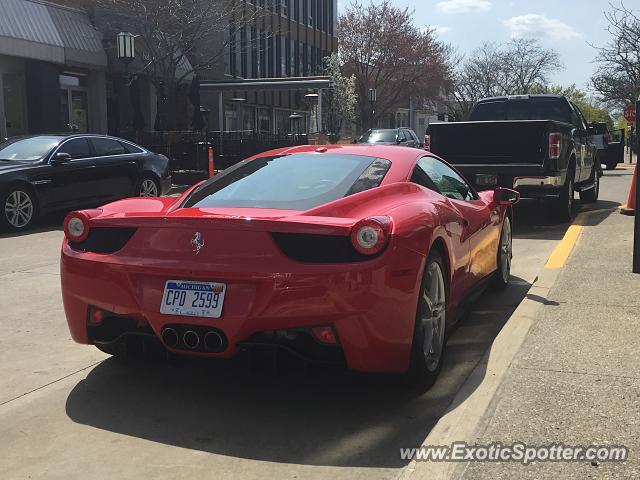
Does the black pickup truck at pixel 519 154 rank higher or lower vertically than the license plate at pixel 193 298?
higher

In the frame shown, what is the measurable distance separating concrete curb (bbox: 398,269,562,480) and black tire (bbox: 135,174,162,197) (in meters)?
8.74

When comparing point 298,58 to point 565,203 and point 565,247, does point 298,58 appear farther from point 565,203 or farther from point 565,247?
point 565,247

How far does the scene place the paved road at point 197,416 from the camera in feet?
9.80

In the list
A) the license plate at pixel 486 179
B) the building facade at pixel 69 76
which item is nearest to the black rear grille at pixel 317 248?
the license plate at pixel 486 179

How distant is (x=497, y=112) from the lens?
13031 mm

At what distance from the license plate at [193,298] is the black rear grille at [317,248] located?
37cm

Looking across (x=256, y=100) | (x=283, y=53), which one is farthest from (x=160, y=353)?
(x=283, y=53)

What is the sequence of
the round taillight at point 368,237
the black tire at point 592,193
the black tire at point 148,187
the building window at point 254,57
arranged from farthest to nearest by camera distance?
A: the building window at point 254,57 → the black tire at point 592,193 → the black tire at point 148,187 → the round taillight at point 368,237

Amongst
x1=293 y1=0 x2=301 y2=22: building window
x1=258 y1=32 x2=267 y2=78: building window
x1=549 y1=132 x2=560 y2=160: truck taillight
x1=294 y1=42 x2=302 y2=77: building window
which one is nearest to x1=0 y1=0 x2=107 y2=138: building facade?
x1=549 y1=132 x2=560 y2=160: truck taillight

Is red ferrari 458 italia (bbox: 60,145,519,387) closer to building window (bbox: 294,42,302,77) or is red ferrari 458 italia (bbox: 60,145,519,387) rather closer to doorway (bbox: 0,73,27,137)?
doorway (bbox: 0,73,27,137)

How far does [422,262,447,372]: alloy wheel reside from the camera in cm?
377

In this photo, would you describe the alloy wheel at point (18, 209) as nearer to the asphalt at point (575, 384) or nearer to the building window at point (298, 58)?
the asphalt at point (575, 384)

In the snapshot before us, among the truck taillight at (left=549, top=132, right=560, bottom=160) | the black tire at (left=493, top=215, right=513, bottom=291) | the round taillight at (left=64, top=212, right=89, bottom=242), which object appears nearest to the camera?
the round taillight at (left=64, top=212, right=89, bottom=242)

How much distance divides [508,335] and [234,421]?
203 centimetres
